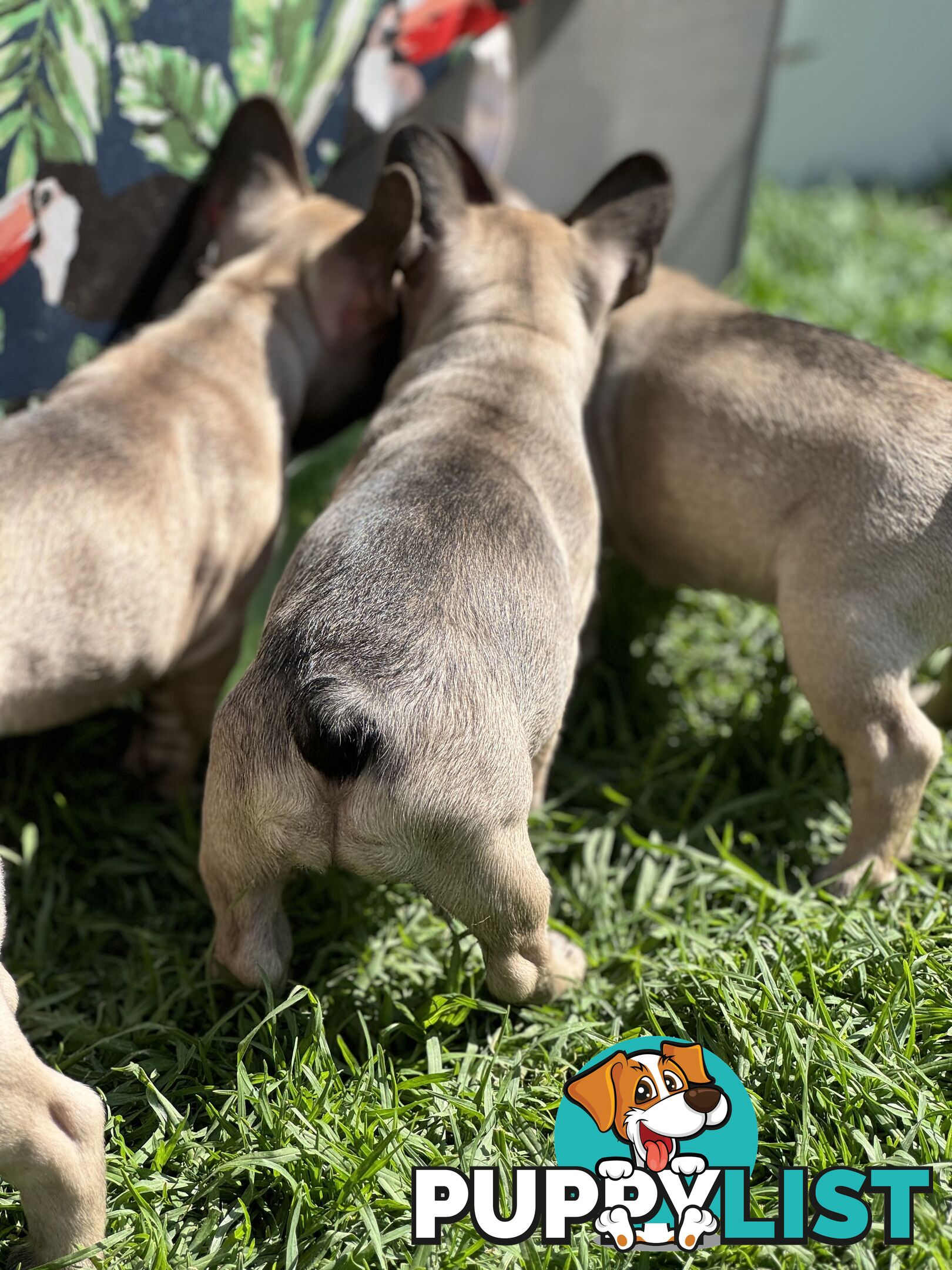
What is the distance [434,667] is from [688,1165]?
1178 mm

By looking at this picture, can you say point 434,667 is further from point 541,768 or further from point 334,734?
point 541,768

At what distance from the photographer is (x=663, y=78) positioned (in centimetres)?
538

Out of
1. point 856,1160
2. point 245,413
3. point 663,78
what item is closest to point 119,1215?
point 856,1160

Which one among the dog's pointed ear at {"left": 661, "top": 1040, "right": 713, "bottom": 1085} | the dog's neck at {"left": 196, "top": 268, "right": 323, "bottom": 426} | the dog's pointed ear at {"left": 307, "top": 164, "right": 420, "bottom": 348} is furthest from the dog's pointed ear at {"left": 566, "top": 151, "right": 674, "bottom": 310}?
the dog's pointed ear at {"left": 661, "top": 1040, "right": 713, "bottom": 1085}

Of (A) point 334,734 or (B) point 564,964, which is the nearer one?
(A) point 334,734

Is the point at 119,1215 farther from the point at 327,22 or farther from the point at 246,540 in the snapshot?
the point at 327,22

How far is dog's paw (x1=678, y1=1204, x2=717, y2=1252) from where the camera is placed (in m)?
2.44

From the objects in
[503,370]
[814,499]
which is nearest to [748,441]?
[814,499]

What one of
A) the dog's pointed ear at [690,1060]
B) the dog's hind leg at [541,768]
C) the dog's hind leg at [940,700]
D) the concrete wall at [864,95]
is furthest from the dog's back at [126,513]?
the concrete wall at [864,95]

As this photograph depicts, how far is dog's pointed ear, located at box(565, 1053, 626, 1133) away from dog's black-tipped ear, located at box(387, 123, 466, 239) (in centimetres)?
244

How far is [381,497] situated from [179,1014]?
4.48ft

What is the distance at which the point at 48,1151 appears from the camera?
231 cm

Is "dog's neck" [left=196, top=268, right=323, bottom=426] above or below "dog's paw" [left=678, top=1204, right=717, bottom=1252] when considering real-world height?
above

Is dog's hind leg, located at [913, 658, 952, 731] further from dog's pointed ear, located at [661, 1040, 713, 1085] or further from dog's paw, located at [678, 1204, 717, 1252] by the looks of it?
dog's paw, located at [678, 1204, 717, 1252]
